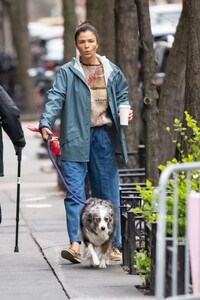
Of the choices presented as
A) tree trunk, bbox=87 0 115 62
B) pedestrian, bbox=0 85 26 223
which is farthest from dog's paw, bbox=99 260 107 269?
tree trunk, bbox=87 0 115 62

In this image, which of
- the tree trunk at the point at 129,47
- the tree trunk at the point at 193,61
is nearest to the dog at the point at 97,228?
the tree trunk at the point at 193,61

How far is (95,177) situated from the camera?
1024 centimetres

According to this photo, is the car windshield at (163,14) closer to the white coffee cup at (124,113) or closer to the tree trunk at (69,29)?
the tree trunk at (69,29)

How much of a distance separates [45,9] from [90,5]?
57740 millimetres

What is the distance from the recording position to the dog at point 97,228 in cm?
944

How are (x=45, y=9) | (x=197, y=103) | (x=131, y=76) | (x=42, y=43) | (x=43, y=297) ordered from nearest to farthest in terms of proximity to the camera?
(x=43, y=297), (x=197, y=103), (x=131, y=76), (x=42, y=43), (x=45, y=9)

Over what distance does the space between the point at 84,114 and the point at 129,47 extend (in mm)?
5229

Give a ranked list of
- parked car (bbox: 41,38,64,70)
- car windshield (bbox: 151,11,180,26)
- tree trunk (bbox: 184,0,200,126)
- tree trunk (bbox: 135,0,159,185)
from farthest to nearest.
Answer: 1. parked car (bbox: 41,38,64,70)
2. car windshield (bbox: 151,11,180,26)
3. tree trunk (bbox: 135,0,159,185)
4. tree trunk (bbox: 184,0,200,126)

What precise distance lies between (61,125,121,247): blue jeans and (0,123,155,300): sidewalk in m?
0.37

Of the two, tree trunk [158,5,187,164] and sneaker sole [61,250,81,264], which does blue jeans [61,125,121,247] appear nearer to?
sneaker sole [61,250,81,264]

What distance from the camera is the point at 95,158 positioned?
33.3 feet

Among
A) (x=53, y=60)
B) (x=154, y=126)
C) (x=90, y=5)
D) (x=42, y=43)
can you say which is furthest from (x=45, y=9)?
(x=154, y=126)

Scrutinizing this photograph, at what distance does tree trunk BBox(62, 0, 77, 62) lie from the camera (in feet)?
61.8

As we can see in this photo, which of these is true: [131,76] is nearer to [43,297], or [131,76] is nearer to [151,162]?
[151,162]
